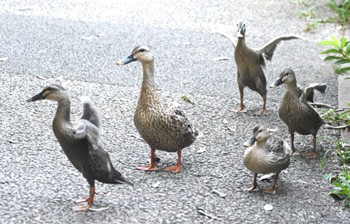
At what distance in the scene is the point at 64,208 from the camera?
519 centimetres

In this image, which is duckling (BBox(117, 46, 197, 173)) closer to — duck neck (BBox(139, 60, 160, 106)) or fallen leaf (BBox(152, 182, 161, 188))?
duck neck (BBox(139, 60, 160, 106))

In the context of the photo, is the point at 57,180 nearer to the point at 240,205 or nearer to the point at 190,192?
the point at 190,192

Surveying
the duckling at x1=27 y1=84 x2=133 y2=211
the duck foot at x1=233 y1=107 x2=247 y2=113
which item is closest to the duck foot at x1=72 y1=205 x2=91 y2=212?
the duckling at x1=27 y1=84 x2=133 y2=211

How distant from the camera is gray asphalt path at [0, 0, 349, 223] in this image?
537cm

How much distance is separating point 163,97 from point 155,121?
146 cm

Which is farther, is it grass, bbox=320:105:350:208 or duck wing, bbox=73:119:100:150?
grass, bbox=320:105:350:208

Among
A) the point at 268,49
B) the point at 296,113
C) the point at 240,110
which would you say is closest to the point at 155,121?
the point at 296,113

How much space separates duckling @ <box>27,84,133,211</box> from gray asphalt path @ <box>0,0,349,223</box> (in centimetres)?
27

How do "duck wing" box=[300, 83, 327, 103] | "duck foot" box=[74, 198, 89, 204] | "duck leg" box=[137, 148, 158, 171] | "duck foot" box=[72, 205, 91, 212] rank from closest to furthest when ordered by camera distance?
1. "duck foot" box=[72, 205, 91, 212]
2. "duck foot" box=[74, 198, 89, 204]
3. "duck leg" box=[137, 148, 158, 171]
4. "duck wing" box=[300, 83, 327, 103]

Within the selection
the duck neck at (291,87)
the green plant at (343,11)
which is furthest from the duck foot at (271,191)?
the green plant at (343,11)

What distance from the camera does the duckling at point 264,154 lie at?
219 inches

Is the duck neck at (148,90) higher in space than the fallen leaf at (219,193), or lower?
higher

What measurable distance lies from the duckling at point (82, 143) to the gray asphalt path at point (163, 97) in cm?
27

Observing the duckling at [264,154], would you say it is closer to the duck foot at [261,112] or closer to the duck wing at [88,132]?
the duck wing at [88,132]
